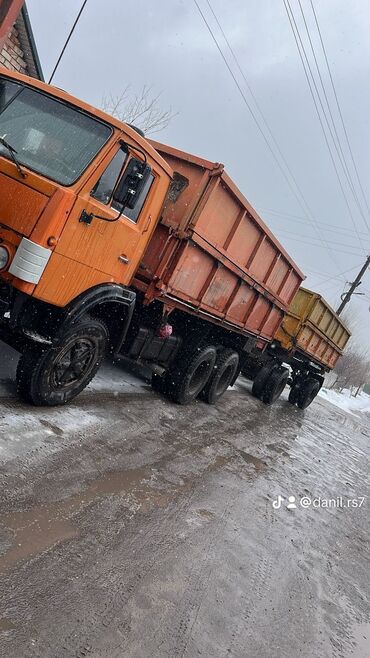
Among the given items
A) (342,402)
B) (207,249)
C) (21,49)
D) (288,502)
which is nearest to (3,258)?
(207,249)

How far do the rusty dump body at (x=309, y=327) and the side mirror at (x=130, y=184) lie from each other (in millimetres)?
7448

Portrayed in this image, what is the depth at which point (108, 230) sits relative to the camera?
4.22 meters

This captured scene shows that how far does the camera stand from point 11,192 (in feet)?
12.0

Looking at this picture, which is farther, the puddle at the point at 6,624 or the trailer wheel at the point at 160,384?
the trailer wheel at the point at 160,384

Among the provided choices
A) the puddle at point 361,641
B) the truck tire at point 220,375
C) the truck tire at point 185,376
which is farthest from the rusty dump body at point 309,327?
the puddle at point 361,641

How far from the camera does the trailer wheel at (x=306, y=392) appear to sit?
43.6 ft

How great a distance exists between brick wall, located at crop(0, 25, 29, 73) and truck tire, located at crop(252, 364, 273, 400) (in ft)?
30.4

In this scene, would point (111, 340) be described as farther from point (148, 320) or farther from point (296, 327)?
point (296, 327)

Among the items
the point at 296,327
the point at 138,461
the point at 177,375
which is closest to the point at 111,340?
the point at 138,461

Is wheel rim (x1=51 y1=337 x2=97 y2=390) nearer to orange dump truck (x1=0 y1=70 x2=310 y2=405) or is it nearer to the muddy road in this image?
orange dump truck (x1=0 y1=70 x2=310 y2=405)

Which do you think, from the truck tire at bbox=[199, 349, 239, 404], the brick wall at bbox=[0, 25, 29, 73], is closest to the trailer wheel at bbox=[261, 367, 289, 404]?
the truck tire at bbox=[199, 349, 239, 404]

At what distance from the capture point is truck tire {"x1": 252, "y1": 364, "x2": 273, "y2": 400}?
451 inches

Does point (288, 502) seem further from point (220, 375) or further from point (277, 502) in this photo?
point (220, 375)

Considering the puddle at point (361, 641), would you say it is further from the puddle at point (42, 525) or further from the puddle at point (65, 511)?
the puddle at point (42, 525)
